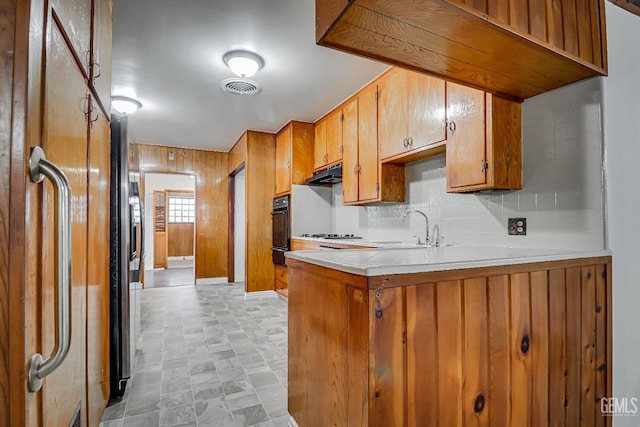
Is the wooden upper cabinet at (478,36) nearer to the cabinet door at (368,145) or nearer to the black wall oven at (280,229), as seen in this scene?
the cabinet door at (368,145)

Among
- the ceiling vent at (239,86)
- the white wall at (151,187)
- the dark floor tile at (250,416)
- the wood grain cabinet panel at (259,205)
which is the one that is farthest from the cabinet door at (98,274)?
the white wall at (151,187)

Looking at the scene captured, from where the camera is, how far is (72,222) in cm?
115

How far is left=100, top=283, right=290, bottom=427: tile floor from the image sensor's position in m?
1.90

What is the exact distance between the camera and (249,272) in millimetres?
4891

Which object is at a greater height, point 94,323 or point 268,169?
point 268,169

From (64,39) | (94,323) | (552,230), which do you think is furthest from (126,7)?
(552,230)

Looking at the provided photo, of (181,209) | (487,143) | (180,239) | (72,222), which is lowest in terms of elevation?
(180,239)

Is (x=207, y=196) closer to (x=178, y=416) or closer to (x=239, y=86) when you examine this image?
(x=239, y=86)

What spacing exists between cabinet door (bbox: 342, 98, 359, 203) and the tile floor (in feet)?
5.50

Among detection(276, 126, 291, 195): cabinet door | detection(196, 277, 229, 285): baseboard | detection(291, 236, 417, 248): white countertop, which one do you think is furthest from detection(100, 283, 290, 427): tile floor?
detection(276, 126, 291, 195): cabinet door

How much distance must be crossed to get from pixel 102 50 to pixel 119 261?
3.97 ft

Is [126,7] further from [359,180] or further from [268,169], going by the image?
[268,169]

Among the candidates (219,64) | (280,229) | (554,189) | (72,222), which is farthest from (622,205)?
(280,229)

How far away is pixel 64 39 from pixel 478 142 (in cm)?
210
